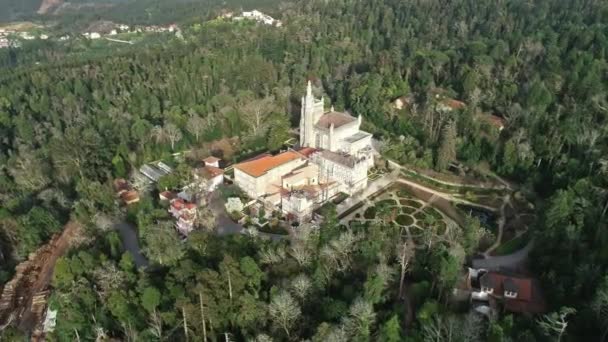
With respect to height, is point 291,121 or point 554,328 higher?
point 554,328

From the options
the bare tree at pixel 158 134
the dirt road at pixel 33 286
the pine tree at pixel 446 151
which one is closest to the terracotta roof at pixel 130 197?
the dirt road at pixel 33 286

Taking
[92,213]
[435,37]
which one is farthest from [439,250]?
[435,37]

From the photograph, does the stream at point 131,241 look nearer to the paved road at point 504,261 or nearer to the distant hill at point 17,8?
the paved road at point 504,261

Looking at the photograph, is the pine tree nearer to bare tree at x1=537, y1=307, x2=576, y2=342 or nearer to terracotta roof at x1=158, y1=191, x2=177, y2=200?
bare tree at x1=537, y1=307, x2=576, y2=342

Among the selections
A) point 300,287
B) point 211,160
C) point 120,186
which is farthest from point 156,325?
point 211,160

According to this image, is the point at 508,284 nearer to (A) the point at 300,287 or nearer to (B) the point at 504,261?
(B) the point at 504,261

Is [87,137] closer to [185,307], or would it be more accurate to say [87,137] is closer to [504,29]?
[185,307]
